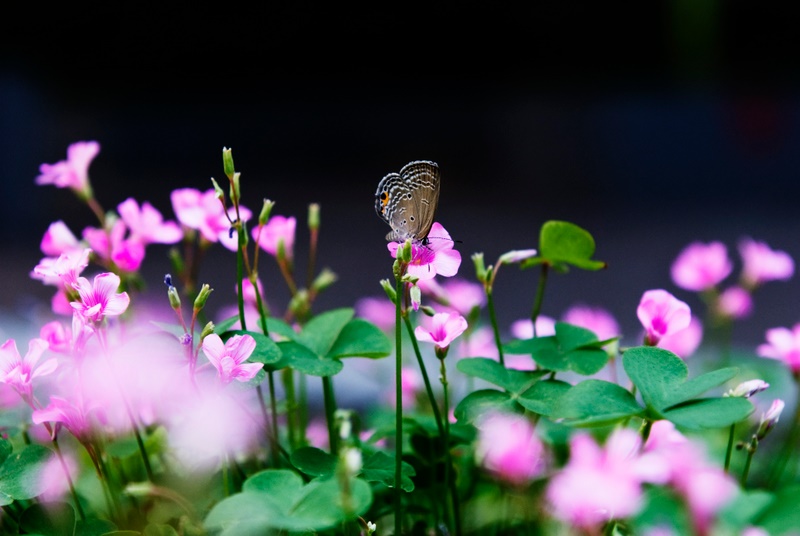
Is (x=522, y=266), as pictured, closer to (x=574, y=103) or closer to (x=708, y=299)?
(x=708, y=299)

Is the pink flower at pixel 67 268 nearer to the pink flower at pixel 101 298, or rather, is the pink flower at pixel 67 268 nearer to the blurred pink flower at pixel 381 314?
the pink flower at pixel 101 298

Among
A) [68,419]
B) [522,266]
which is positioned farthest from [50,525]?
[522,266]

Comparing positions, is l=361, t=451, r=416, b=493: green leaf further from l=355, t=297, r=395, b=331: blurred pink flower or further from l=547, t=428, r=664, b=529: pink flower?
l=355, t=297, r=395, b=331: blurred pink flower

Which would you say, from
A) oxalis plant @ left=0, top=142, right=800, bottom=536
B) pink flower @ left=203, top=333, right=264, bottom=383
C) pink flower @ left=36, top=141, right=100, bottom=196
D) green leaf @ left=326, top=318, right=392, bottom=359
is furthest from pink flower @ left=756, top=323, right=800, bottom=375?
pink flower @ left=36, top=141, right=100, bottom=196

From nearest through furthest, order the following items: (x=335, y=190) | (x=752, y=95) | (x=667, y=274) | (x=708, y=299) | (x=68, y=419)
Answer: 1. (x=68, y=419)
2. (x=708, y=299)
3. (x=667, y=274)
4. (x=335, y=190)
5. (x=752, y=95)

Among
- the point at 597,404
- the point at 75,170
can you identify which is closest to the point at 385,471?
the point at 597,404

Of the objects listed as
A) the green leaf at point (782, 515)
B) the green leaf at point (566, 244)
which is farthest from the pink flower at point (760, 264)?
the green leaf at point (782, 515)

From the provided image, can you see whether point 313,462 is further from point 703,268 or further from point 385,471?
point 703,268
